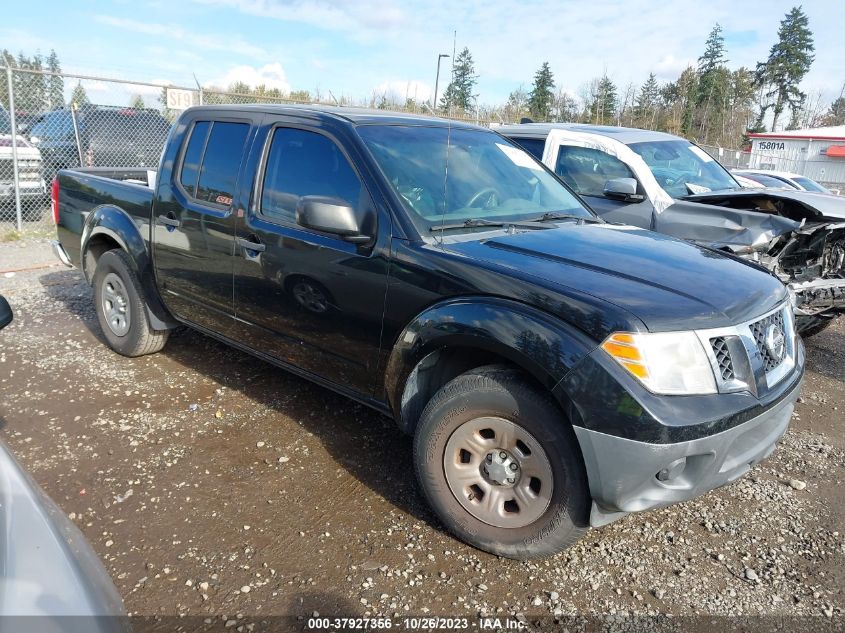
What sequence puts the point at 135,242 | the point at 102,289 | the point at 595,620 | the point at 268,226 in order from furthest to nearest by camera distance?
the point at 102,289, the point at 135,242, the point at 268,226, the point at 595,620

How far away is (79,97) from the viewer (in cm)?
1183

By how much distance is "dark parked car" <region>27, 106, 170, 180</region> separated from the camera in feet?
36.0

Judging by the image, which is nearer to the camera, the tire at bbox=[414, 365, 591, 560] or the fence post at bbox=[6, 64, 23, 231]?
the tire at bbox=[414, 365, 591, 560]

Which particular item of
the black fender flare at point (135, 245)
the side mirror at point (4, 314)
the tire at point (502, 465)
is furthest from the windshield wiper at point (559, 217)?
the black fender flare at point (135, 245)

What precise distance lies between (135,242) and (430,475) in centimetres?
300

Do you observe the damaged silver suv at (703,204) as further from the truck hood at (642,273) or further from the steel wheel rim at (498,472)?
the steel wheel rim at (498,472)

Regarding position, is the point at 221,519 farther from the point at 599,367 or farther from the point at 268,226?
the point at 599,367

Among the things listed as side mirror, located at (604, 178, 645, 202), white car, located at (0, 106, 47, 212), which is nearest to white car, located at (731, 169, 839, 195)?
side mirror, located at (604, 178, 645, 202)

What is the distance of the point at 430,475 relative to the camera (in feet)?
9.51

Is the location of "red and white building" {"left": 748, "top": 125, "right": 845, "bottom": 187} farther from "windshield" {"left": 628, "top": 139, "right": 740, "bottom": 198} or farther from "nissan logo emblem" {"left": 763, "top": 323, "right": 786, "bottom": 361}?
"nissan logo emblem" {"left": 763, "top": 323, "right": 786, "bottom": 361}

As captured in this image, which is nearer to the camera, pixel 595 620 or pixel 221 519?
Result: pixel 595 620

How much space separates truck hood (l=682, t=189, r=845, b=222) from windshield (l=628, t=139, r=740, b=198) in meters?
0.25

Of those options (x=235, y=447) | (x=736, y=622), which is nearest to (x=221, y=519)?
(x=235, y=447)

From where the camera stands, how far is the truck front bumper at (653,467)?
7.64ft
